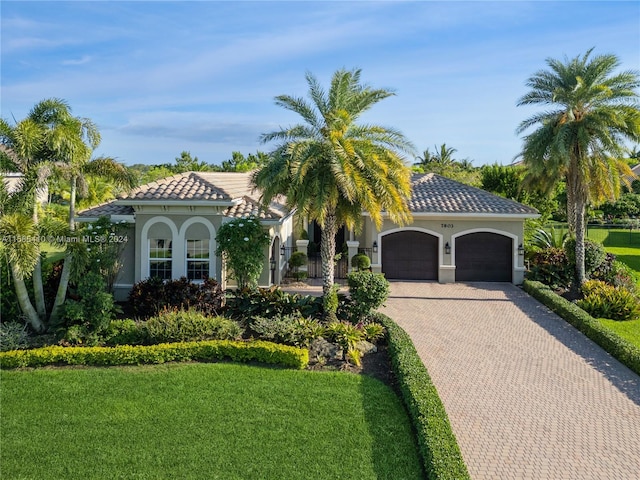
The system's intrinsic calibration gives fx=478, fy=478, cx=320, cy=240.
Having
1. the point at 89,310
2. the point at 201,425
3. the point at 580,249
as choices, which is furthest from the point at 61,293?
the point at 580,249

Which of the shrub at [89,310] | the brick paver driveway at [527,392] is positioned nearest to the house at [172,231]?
the shrub at [89,310]

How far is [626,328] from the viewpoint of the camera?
15.9m

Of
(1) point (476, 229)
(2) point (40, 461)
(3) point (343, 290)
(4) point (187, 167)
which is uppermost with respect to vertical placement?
(4) point (187, 167)

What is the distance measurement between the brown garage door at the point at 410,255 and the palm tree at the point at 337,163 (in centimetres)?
734

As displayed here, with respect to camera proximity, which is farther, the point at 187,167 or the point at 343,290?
the point at 187,167

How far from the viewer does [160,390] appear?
10.5m

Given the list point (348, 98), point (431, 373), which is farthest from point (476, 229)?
point (431, 373)

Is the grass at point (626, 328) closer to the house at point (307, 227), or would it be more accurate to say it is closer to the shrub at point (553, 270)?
the shrub at point (553, 270)

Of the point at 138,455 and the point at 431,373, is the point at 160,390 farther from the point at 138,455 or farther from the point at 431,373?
the point at 431,373

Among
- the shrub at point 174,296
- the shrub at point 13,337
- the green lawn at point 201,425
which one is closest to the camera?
the green lawn at point 201,425

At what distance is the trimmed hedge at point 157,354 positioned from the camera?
1191 cm

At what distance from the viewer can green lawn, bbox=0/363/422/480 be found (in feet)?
25.6

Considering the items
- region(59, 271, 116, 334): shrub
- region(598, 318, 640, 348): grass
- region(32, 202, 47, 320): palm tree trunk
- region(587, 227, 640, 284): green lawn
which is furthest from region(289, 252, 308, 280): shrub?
region(587, 227, 640, 284): green lawn

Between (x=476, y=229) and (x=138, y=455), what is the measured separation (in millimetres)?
18342
